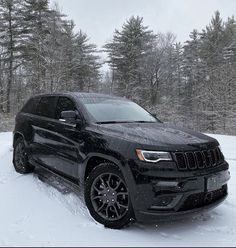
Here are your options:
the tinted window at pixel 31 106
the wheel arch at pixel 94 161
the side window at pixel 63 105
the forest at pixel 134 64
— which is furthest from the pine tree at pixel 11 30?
the wheel arch at pixel 94 161

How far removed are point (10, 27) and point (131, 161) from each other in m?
34.2

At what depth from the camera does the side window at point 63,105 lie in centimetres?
586

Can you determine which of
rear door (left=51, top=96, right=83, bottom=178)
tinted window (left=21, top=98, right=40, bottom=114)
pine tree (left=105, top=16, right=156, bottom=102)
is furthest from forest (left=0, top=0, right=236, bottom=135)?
rear door (left=51, top=96, right=83, bottom=178)

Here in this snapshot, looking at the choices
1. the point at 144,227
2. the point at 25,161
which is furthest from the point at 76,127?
the point at 25,161

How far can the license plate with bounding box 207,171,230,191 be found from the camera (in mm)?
4430

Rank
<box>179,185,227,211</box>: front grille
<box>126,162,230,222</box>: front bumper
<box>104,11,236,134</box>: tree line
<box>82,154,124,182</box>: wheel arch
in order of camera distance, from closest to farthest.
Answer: <box>126,162,230,222</box>: front bumper, <box>179,185,227,211</box>: front grille, <box>82,154,124,182</box>: wheel arch, <box>104,11,236,134</box>: tree line

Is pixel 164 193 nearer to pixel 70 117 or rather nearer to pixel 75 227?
pixel 75 227

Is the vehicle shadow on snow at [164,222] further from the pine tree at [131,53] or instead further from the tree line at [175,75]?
the pine tree at [131,53]

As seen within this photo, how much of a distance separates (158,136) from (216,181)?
925 mm

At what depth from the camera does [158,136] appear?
15.0 feet

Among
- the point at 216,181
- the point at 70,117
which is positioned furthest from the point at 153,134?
the point at 70,117

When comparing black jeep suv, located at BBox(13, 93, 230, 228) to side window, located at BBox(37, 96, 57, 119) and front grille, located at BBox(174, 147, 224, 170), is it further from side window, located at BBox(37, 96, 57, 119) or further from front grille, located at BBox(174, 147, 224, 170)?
side window, located at BBox(37, 96, 57, 119)

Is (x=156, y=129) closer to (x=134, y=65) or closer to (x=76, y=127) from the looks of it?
(x=76, y=127)

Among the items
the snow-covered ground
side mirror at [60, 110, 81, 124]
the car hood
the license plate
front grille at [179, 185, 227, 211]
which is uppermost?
side mirror at [60, 110, 81, 124]
